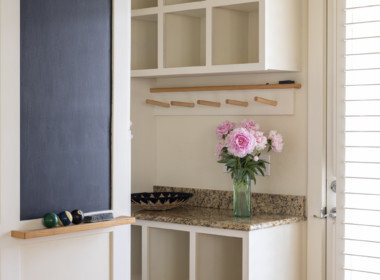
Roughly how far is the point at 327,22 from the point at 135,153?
1.29 m

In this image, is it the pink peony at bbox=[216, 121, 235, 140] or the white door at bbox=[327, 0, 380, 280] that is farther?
the pink peony at bbox=[216, 121, 235, 140]

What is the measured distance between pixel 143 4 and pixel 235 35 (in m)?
0.62

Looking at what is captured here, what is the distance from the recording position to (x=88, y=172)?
229cm

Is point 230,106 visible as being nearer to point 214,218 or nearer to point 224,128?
point 224,128

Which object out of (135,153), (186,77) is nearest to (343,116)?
(186,77)

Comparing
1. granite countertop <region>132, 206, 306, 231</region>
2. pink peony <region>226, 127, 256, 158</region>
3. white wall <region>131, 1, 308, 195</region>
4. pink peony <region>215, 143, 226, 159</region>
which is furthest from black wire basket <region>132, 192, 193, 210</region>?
pink peony <region>226, 127, 256, 158</region>

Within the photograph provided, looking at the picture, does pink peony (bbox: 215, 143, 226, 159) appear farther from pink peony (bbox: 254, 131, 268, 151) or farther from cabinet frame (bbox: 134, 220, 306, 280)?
cabinet frame (bbox: 134, 220, 306, 280)

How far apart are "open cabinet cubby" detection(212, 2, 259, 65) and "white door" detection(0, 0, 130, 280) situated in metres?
0.92

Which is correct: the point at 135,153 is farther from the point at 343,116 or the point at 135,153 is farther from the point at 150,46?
the point at 343,116

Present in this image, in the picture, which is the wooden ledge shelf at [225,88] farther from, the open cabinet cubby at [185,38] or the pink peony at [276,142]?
the pink peony at [276,142]

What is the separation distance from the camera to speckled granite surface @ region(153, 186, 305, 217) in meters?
3.20

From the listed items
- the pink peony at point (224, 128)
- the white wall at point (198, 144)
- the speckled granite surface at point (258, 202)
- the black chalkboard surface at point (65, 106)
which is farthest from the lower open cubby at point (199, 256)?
the black chalkboard surface at point (65, 106)

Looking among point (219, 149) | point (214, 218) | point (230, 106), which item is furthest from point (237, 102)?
point (214, 218)

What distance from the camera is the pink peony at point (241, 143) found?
119 inches
